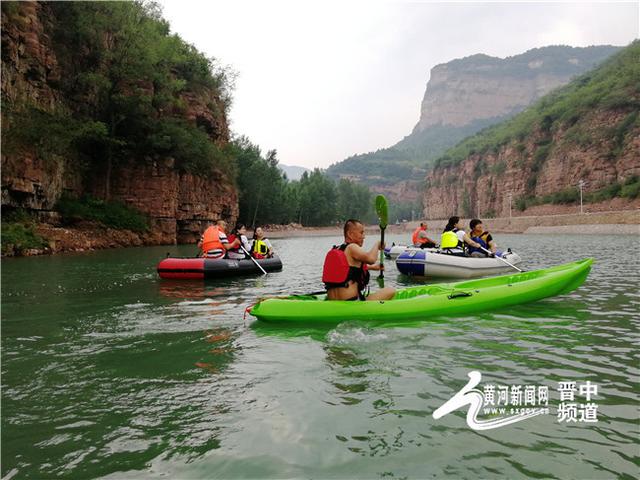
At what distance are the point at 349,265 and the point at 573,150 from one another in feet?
236

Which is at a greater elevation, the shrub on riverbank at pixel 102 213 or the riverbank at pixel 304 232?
A: the shrub on riverbank at pixel 102 213

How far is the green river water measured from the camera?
2850 millimetres

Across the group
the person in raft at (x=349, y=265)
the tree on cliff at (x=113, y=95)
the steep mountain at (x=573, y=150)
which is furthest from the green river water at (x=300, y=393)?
the steep mountain at (x=573, y=150)

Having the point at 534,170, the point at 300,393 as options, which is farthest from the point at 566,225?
the point at 300,393

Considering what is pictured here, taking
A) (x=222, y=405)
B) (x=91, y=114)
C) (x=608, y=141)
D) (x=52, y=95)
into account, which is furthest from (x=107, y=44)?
(x=608, y=141)

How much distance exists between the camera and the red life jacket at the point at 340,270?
20.6 feet

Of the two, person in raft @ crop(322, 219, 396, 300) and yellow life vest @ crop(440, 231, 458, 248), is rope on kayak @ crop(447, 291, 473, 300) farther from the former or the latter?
yellow life vest @ crop(440, 231, 458, 248)

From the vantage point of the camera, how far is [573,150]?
66.6 meters

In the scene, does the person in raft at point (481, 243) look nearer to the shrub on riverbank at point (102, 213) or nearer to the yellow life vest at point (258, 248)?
the yellow life vest at point (258, 248)

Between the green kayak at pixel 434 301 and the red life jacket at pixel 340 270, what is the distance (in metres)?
0.30

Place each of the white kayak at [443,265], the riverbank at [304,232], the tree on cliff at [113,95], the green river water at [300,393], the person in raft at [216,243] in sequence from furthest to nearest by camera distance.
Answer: the tree on cliff at [113,95], the riverbank at [304,232], the person in raft at [216,243], the white kayak at [443,265], the green river water at [300,393]

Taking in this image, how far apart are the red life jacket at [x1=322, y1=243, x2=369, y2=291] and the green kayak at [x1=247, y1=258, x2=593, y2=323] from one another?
0.99 ft

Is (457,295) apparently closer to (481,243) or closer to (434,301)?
(434,301)

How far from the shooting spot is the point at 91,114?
28.1m
